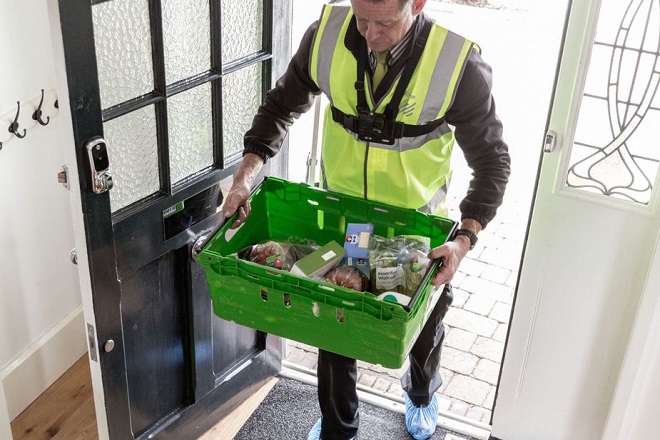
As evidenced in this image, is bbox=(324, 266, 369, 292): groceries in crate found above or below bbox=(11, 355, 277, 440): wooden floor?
above

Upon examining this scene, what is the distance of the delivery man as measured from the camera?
2.35m

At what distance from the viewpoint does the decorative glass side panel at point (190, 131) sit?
2496 millimetres

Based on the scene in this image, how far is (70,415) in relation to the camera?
3.20m

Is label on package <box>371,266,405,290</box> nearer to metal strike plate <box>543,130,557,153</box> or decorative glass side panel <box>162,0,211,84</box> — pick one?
metal strike plate <box>543,130,557,153</box>

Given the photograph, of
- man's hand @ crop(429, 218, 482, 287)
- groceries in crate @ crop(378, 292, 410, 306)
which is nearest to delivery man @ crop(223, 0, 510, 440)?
man's hand @ crop(429, 218, 482, 287)

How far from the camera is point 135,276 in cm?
251

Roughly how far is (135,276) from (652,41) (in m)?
1.70

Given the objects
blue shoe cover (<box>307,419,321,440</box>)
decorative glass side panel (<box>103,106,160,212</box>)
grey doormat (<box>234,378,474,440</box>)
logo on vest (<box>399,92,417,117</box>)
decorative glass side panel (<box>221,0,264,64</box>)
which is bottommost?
grey doormat (<box>234,378,474,440</box>)

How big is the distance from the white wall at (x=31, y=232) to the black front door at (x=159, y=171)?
609mm

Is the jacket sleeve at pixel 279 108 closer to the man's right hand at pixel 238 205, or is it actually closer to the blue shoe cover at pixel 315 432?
the man's right hand at pixel 238 205

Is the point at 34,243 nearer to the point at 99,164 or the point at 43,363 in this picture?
the point at 43,363

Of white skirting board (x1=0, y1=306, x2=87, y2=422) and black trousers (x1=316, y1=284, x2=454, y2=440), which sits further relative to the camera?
white skirting board (x1=0, y1=306, x2=87, y2=422)

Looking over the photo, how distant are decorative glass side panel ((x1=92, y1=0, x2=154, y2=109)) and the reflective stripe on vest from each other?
0.52m

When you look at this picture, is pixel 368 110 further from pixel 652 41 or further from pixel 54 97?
pixel 54 97
